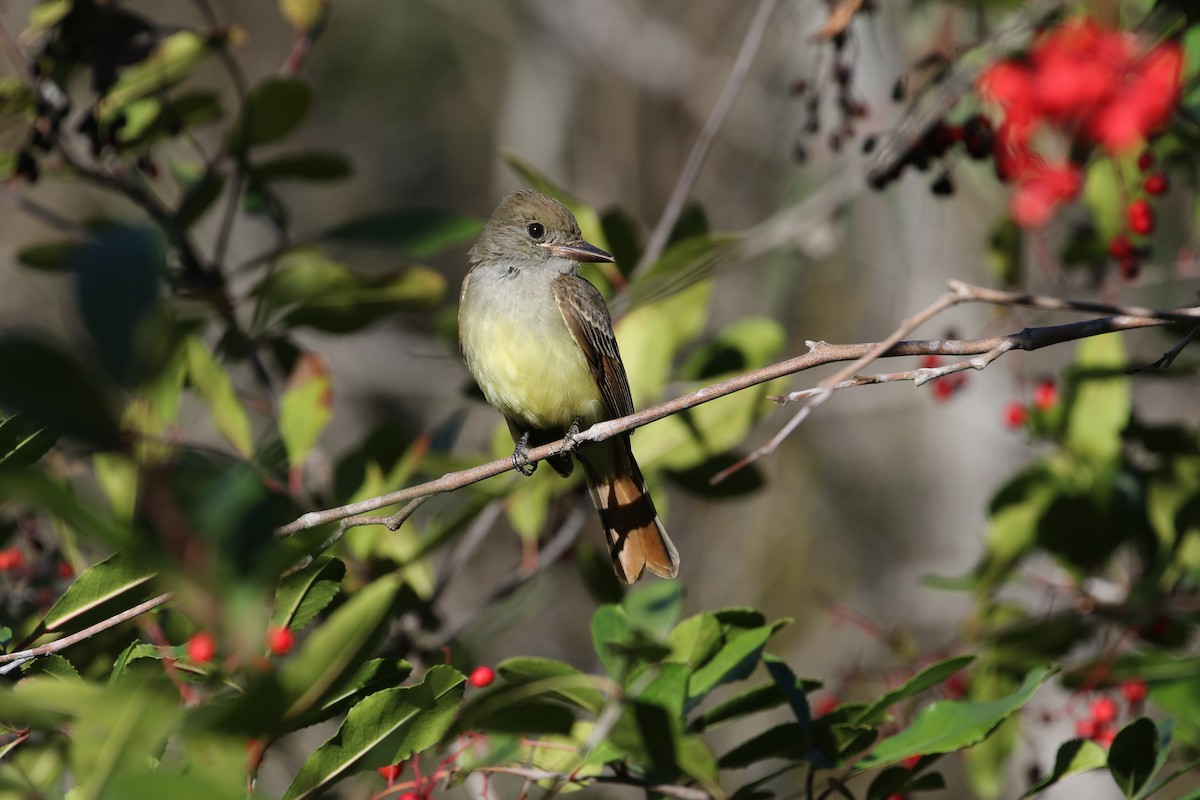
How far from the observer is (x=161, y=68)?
381 cm

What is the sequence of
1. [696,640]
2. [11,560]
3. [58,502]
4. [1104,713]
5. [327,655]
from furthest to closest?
[1104,713]
[11,560]
[696,640]
[327,655]
[58,502]

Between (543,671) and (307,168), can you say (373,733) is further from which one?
(307,168)

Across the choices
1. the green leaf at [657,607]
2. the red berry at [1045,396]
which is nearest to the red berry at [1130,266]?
the red berry at [1045,396]

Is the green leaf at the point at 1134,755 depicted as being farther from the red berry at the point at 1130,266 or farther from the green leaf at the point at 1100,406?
the red berry at the point at 1130,266

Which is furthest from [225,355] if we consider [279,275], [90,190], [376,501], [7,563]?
[90,190]

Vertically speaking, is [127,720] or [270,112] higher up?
[270,112]

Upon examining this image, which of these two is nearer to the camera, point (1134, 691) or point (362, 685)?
point (362, 685)

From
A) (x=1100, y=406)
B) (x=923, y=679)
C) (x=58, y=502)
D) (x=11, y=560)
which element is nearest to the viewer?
(x=58, y=502)

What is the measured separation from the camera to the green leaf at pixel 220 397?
347 cm

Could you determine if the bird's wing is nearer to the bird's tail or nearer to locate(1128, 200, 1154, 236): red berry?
the bird's tail

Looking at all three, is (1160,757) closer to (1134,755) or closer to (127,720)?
(1134,755)

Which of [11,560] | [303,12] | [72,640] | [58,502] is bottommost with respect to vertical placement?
[11,560]

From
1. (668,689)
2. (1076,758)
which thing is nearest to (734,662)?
(668,689)

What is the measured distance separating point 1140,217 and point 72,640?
323 cm
